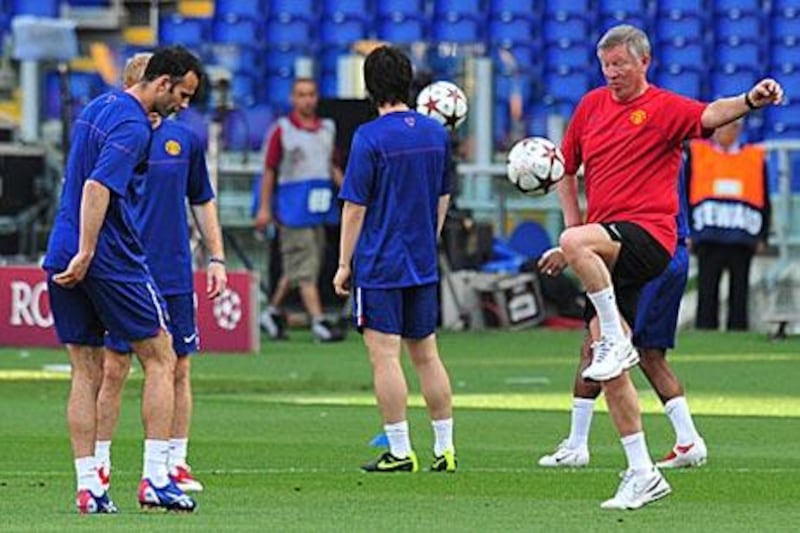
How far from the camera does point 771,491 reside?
440 inches

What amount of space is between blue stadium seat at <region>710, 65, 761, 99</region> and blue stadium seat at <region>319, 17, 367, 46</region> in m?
4.46

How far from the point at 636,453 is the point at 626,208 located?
3.69ft

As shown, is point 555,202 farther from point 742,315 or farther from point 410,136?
point 410,136

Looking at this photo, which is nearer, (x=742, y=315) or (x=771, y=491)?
(x=771, y=491)

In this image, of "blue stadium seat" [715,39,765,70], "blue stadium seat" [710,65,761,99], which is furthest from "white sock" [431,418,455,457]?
"blue stadium seat" [715,39,765,70]

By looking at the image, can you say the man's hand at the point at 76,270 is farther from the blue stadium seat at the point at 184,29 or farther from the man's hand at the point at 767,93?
the blue stadium seat at the point at 184,29

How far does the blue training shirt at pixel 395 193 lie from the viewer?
12.2 meters

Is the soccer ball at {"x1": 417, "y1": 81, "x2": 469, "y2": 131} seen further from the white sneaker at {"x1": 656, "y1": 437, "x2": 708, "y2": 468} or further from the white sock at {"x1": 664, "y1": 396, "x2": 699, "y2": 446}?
the white sneaker at {"x1": 656, "y1": 437, "x2": 708, "y2": 468}

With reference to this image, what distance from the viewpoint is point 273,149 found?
23219 millimetres

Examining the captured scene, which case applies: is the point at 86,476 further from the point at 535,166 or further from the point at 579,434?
the point at 579,434

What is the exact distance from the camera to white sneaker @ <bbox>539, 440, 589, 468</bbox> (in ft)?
41.3

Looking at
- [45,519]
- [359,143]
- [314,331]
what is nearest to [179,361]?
[359,143]

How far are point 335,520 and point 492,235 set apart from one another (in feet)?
54.6

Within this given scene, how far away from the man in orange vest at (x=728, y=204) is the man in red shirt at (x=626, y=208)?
13231 millimetres
